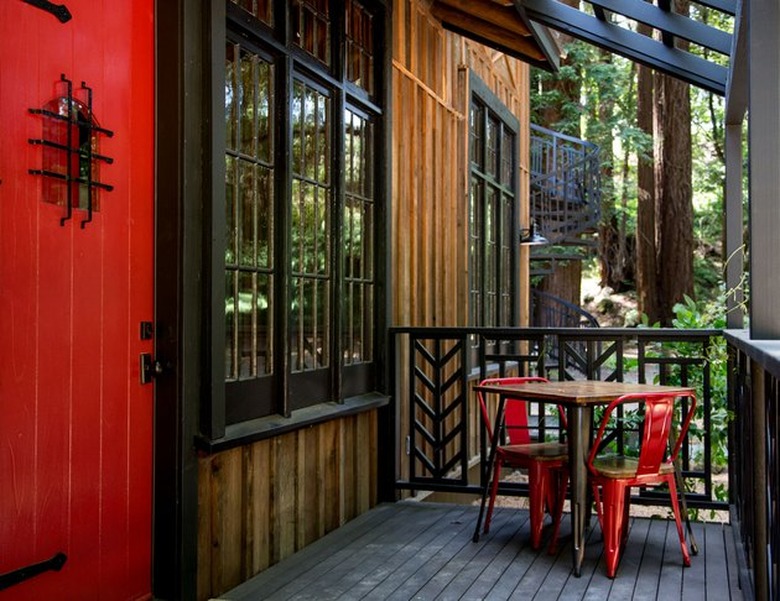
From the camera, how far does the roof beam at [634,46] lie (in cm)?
504

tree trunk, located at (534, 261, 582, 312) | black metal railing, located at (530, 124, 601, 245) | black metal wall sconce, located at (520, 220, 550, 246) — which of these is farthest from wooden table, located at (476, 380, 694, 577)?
tree trunk, located at (534, 261, 582, 312)

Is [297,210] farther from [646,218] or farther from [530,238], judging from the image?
[646,218]

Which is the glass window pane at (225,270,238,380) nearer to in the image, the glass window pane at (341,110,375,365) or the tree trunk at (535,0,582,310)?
the glass window pane at (341,110,375,365)

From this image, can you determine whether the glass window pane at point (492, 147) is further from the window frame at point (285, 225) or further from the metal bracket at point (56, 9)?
the metal bracket at point (56, 9)

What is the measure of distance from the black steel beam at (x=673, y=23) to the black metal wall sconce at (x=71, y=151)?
10.5 ft

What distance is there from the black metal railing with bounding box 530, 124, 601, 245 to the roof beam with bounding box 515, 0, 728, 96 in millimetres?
8224

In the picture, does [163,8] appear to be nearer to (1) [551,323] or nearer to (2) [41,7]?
(2) [41,7]

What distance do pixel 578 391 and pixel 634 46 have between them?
2445 mm

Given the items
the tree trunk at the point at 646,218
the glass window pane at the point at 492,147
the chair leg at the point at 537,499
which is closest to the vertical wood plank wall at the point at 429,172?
the glass window pane at the point at 492,147

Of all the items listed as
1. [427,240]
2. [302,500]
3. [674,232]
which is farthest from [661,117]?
[302,500]

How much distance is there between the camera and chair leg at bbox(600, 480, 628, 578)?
3573 millimetres

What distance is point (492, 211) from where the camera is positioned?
8.45m

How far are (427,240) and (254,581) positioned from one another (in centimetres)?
304

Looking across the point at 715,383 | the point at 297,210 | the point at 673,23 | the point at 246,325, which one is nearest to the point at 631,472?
the point at 246,325
